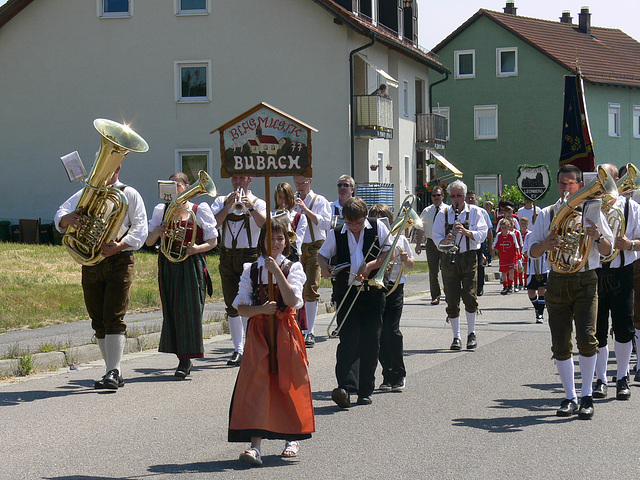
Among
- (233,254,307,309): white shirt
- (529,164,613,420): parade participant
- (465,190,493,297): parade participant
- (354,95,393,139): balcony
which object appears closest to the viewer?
(233,254,307,309): white shirt

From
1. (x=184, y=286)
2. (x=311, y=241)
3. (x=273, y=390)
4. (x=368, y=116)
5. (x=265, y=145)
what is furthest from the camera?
(x=368, y=116)

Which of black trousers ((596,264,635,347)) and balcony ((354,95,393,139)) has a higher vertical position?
balcony ((354,95,393,139))

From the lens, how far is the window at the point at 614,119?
51938 millimetres

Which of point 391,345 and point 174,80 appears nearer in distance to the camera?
point 391,345

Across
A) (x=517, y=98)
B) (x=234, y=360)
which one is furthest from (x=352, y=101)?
(x=234, y=360)

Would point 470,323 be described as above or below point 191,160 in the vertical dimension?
below

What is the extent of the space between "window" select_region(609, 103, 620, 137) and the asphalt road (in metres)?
43.8

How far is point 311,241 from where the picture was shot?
39.8 feet

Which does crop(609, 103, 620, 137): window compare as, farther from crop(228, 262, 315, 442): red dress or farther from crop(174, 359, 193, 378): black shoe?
crop(228, 262, 315, 442): red dress

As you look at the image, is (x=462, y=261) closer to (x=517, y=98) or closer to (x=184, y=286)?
(x=184, y=286)

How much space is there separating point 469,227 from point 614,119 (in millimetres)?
43231

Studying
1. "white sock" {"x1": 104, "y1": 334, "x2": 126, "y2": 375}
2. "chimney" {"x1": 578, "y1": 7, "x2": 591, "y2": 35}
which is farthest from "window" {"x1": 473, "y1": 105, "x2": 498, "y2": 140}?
"white sock" {"x1": 104, "y1": 334, "x2": 126, "y2": 375}

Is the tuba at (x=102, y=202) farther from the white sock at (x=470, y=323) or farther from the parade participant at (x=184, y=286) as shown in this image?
the white sock at (x=470, y=323)

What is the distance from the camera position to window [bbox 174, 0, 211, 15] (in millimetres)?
32375
